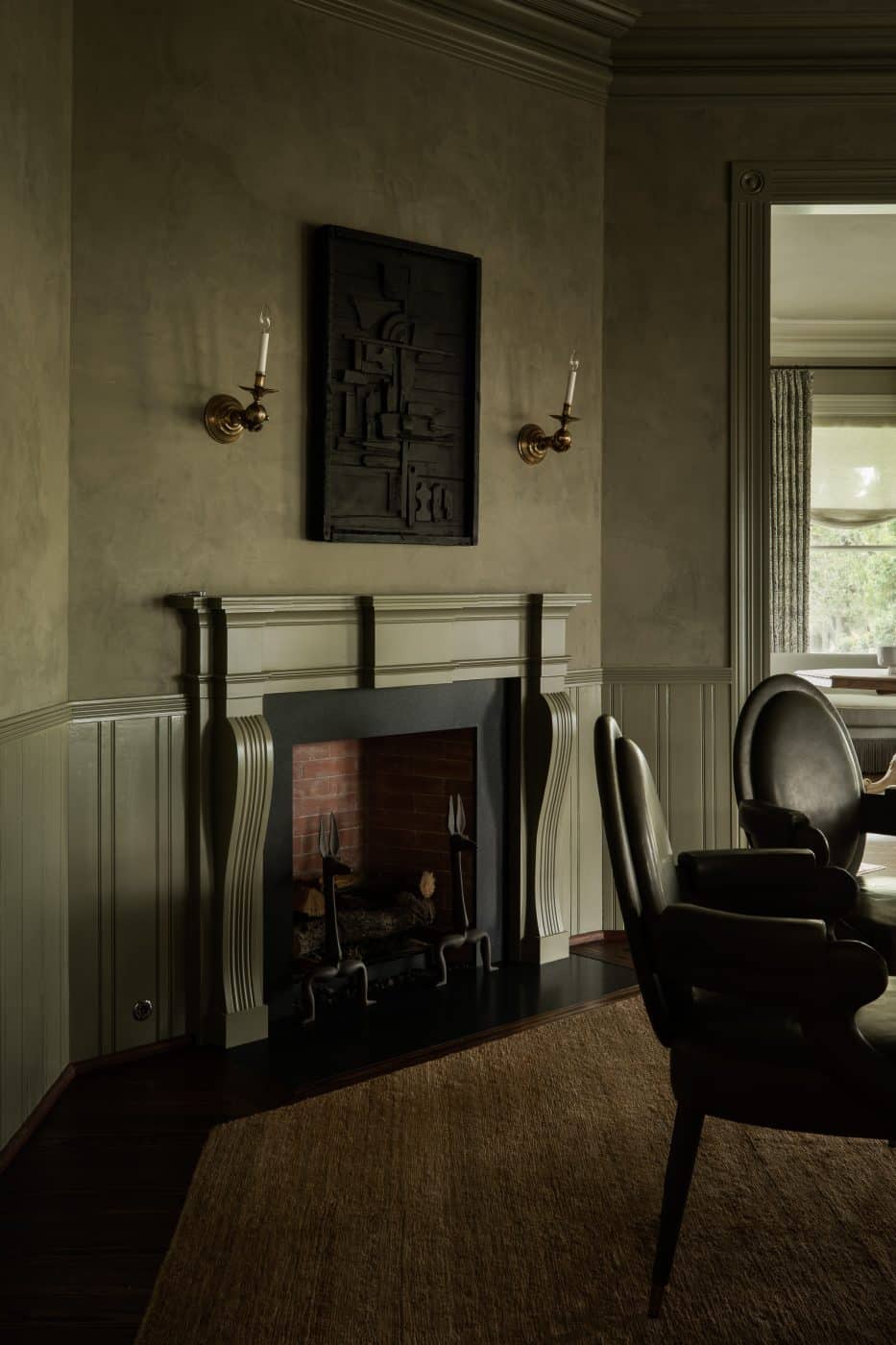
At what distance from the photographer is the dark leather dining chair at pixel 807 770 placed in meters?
3.39

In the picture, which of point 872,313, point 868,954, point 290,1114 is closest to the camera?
point 868,954

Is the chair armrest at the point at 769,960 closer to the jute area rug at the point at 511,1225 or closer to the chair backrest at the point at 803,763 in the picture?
the jute area rug at the point at 511,1225

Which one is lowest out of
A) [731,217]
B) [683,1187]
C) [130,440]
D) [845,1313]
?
[845,1313]

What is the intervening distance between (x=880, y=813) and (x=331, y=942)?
1675 mm

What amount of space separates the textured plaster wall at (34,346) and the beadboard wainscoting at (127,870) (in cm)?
25

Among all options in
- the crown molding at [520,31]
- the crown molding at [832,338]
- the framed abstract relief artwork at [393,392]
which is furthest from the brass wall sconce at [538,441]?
the crown molding at [832,338]

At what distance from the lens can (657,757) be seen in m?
4.67

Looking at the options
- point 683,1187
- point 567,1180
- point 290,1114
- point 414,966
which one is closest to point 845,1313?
point 683,1187

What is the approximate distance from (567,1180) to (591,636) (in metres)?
2.30

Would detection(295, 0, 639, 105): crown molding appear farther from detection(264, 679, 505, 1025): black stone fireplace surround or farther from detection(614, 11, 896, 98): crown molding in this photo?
detection(264, 679, 505, 1025): black stone fireplace surround

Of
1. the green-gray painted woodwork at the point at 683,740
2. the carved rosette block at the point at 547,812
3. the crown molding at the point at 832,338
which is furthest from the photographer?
the crown molding at the point at 832,338

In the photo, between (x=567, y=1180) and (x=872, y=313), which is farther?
(x=872, y=313)

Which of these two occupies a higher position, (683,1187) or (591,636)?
(591,636)

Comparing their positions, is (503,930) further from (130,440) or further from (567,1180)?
(130,440)
